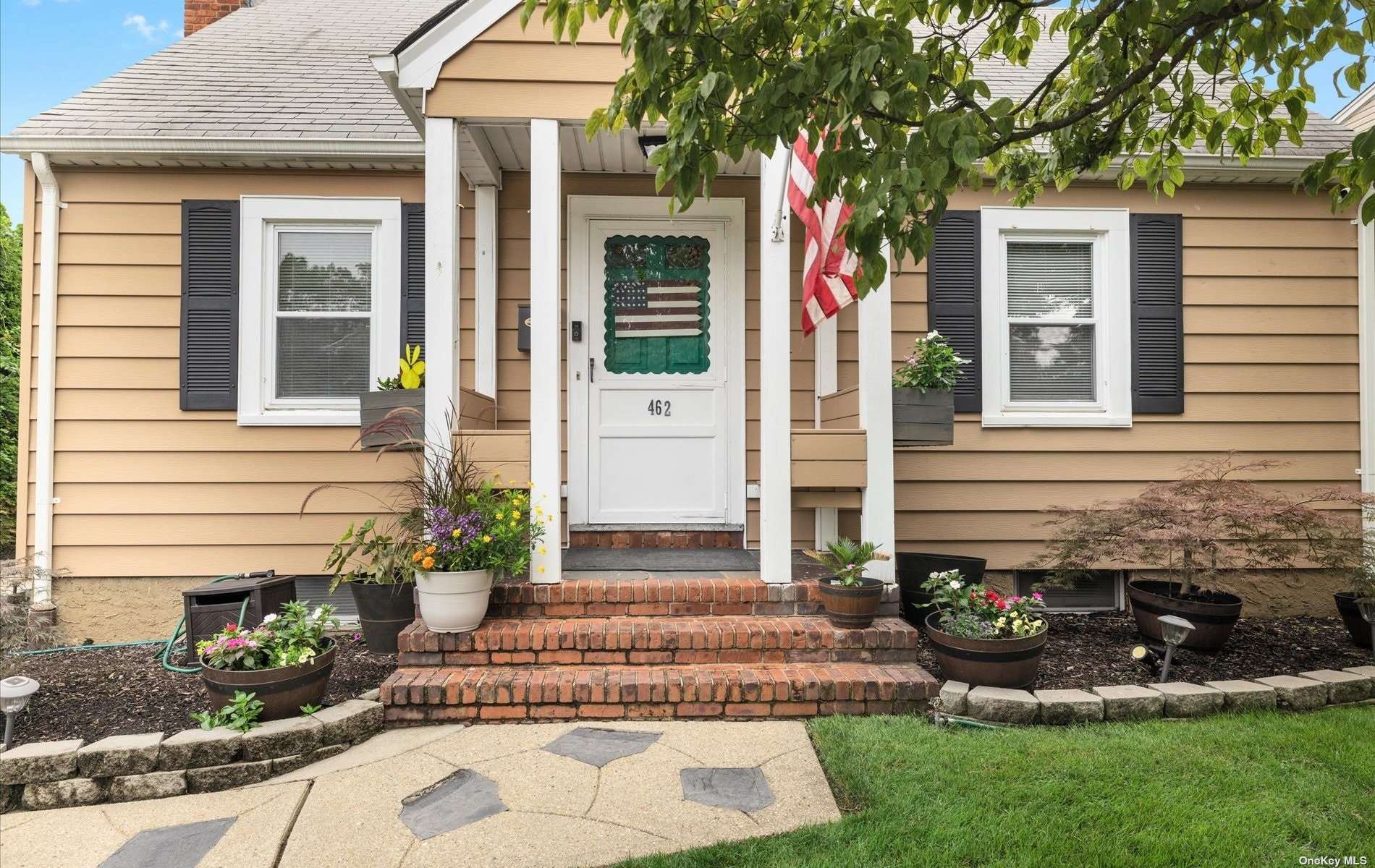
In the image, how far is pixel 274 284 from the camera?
4426 mm

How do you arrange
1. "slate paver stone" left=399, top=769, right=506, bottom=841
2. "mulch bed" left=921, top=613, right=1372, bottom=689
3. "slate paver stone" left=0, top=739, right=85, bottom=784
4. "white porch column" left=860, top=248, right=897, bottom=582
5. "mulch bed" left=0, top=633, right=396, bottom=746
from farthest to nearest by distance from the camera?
"white porch column" left=860, top=248, right=897, bottom=582, "mulch bed" left=921, top=613, right=1372, bottom=689, "mulch bed" left=0, top=633, right=396, bottom=746, "slate paver stone" left=0, top=739, right=85, bottom=784, "slate paver stone" left=399, top=769, right=506, bottom=841

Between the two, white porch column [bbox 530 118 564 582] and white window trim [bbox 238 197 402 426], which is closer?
white porch column [bbox 530 118 564 582]

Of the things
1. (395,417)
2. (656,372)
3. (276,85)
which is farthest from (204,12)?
(656,372)

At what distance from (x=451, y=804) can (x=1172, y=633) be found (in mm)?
2954

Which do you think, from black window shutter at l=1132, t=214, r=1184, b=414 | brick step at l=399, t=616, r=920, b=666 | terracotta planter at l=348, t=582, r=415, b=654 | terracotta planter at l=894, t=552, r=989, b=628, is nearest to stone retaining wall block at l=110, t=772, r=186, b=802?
brick step at l=399, t=616, r=920, b=666

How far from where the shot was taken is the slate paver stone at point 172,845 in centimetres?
203

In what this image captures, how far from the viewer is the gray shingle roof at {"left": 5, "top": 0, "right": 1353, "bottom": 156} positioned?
4.24 metres

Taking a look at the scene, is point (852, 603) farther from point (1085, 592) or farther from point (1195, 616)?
point (1085, 592)

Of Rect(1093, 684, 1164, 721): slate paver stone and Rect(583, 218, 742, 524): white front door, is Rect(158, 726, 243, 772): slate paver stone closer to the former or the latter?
Rect(583, 218, 742, 524): white front door

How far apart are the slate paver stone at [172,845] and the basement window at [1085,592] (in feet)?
14.2

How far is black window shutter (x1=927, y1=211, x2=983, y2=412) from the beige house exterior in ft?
0.33

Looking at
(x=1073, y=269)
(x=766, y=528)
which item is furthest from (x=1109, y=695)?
(x=1073, y=269)

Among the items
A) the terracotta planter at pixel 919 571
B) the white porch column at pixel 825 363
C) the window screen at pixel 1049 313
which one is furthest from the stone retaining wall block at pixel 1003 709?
the window screen at pixel 1049 313

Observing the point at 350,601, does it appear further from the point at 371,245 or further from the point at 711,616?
the point at 711,616
